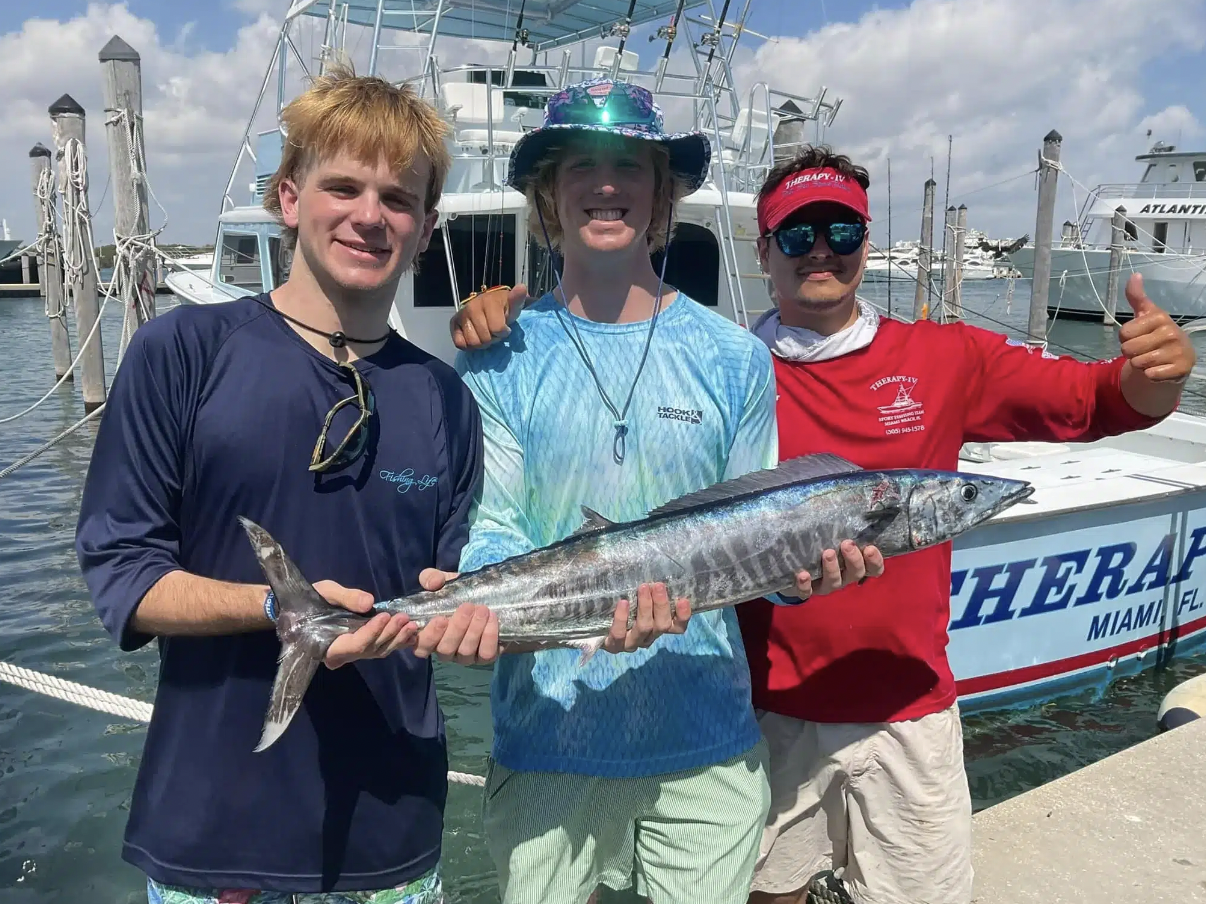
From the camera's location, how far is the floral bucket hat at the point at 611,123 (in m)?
2.22

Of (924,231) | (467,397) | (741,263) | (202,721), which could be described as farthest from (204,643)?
(924,231)

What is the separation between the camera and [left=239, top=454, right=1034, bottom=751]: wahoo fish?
2.19 metres

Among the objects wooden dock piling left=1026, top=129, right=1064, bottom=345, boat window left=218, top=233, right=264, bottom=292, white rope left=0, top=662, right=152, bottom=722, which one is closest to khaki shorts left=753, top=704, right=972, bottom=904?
white rope left=0, top=662, right=152, bottom=722

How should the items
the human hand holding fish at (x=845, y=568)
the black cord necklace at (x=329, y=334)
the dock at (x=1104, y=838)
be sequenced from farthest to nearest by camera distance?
the dock at (x=1104, y=838), the human hand holding fish at (x=845, y=568), the black cord necklace at (x=329, y=334)

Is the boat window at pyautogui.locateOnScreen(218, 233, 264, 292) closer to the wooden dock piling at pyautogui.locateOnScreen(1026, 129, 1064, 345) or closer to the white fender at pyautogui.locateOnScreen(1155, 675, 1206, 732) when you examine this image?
the white fender at pyautogui.locateOnScreen(1155, 675, 1206, 732)

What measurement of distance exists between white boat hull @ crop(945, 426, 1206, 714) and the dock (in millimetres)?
1498

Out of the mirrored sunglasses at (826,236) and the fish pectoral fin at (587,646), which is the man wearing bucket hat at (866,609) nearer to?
the mirrored sunglasses at (826,236)

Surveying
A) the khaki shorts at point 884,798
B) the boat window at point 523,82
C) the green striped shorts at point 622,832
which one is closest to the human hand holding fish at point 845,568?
the green striped shorts at point 622,832

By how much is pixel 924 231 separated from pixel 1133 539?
20.8m

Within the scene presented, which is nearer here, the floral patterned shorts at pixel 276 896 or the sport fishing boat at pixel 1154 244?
the floral patterned shorts at pixel 276 896

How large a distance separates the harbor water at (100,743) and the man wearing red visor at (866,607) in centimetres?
227

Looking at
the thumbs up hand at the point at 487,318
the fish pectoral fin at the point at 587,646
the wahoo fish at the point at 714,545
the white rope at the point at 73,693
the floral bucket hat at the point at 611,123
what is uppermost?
the floral bucket hat at the point at 611,123

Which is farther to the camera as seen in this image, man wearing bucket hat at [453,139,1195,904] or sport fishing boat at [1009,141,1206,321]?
sport fishing boat at [1009,141,1206,321]

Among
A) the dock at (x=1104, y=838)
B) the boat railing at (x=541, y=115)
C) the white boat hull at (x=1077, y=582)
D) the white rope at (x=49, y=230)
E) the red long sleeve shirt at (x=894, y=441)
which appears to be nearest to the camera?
the red long sleeve shirt at (x=894, y=441)
